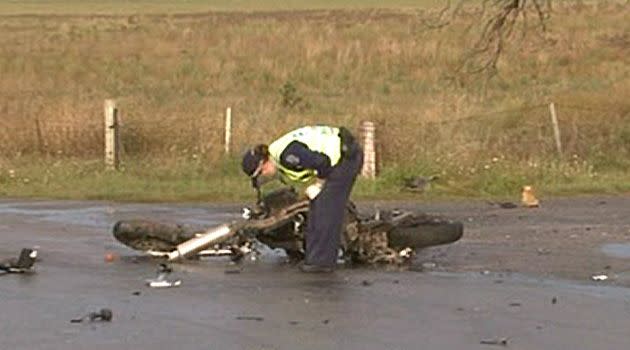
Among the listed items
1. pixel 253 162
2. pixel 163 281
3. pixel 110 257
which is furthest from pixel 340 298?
pixel 110 257

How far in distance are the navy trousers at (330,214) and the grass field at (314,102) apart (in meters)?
7.46

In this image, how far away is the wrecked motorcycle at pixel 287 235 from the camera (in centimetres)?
1520

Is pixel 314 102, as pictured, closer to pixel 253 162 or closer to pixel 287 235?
pixel 287 235

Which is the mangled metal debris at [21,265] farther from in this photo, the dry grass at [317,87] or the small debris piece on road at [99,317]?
the dry grass at [317,87]

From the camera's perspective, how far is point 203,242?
15.3 m

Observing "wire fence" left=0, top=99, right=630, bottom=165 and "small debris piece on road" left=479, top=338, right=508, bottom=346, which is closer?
"small debris piece on road" left=479, top=338, right=508, bottom=346

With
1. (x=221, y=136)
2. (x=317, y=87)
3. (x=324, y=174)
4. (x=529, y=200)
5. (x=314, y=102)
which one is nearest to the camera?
(x=324, y=174)

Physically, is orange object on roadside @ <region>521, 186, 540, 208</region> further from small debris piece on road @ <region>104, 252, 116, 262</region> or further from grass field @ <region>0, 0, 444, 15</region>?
grass field @ <region>0, 0, 444, 15</region>

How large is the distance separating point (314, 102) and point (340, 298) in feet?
80.6

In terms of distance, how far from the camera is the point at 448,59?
151 feet

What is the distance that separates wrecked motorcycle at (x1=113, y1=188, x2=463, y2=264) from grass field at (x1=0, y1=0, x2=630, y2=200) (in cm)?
633

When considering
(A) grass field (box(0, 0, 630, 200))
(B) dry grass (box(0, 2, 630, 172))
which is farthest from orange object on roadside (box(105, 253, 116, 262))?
(B) dry grass (box(0, 2, 630, 172))

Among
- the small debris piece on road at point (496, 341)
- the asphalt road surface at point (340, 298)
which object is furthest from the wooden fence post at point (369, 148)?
the small debris piece on road at point (496, 341)

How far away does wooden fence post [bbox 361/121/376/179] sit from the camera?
23828 mm
